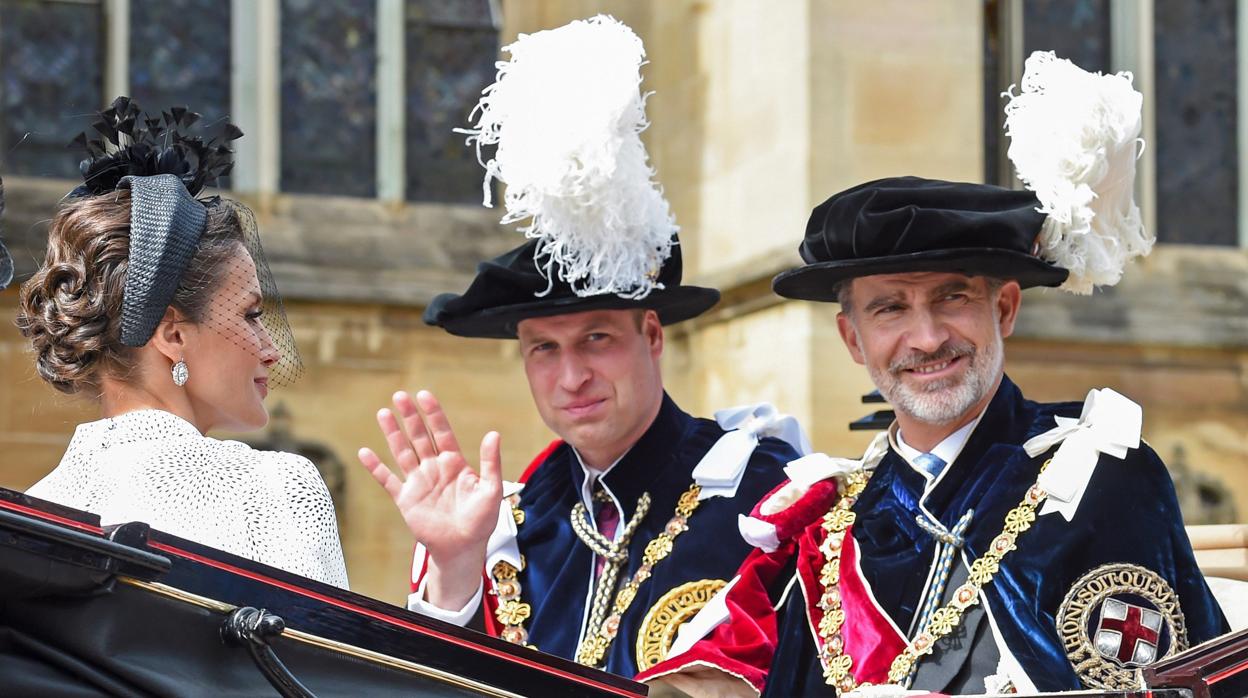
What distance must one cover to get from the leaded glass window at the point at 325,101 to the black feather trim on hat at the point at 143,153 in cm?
538

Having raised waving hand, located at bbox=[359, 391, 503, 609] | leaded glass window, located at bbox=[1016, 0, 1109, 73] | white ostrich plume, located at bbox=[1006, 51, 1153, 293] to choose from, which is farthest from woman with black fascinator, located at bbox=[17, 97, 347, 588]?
leaded glass window, located at bbox=[1016, 0, 1109, 73]

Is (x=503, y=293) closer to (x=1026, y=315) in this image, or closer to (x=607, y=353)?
(x=607, y=353)

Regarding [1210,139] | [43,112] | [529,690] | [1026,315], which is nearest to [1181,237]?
[1210,139]

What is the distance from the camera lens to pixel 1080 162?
12.0 feet

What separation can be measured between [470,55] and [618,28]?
16.3 feet

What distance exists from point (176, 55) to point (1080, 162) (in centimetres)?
576

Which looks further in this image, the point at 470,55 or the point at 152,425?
the point at 470,55

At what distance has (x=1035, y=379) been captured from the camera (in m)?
7.96

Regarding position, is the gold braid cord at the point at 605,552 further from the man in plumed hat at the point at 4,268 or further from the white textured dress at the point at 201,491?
the man in plumed hat at the point at 4,268

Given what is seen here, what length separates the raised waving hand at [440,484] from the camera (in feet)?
11.7

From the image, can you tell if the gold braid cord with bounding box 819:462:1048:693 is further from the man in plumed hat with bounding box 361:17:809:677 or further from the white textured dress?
the white textured dress

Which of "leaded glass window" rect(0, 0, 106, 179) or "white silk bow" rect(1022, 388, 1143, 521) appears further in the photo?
"leaded glass window" rect(0, 0, 106, 179)

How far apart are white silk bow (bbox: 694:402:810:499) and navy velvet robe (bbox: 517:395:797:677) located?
2cm

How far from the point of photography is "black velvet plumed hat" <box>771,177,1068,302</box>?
11.8 ft
